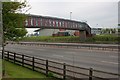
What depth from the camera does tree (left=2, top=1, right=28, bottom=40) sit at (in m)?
14.1

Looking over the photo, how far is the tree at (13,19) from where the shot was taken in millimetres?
14092

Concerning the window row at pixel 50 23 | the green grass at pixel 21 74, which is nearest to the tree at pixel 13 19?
the green grass at pixel 21 74

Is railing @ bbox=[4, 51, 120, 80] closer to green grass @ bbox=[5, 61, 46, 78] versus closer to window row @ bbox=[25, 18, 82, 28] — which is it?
green grass @ bbox=[5, 61, 46, 78]

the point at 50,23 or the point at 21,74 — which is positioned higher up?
the point at 50,23

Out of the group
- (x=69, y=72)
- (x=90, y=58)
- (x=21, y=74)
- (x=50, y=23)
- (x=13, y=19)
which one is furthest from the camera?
(x=50, y=23)

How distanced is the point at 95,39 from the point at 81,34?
719 centimetres

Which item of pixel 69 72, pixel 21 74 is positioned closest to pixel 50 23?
pixel 69 72

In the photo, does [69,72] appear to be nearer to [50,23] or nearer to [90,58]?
[90,58]

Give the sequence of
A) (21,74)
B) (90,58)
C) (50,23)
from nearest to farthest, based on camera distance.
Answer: (21,74) → (90,58) → (50,23)

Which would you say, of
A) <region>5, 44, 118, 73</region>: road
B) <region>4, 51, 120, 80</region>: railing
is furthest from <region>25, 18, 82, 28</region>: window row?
<region>4, 51, 120, 80</region>: railing

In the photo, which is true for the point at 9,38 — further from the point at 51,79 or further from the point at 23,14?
the point at 51,79

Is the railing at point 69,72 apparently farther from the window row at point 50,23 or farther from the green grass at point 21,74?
the window row at point 50,23

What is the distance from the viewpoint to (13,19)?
14.7 m

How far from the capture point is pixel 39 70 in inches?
635
